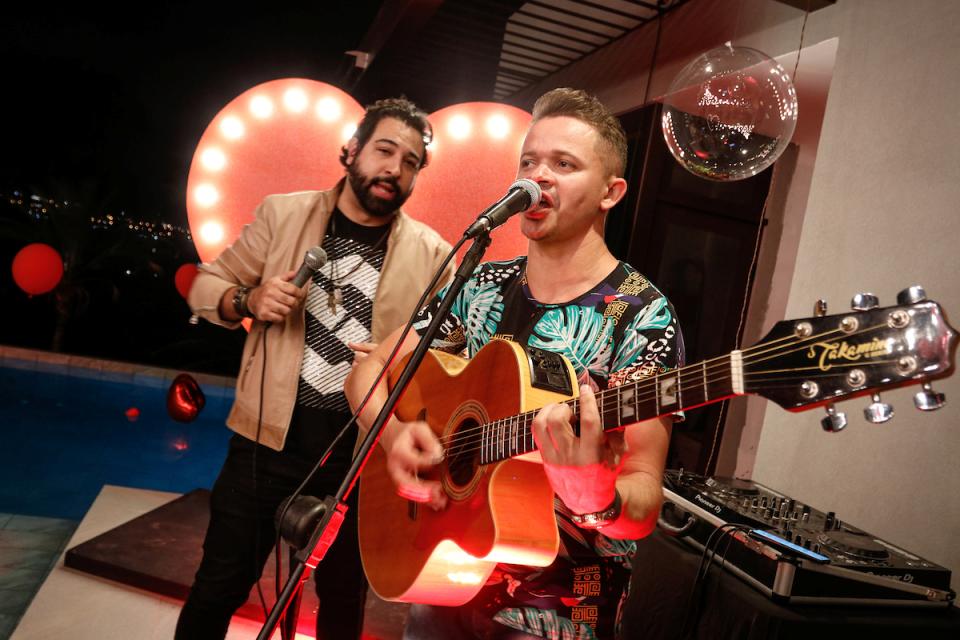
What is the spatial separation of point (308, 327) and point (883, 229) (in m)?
2.57

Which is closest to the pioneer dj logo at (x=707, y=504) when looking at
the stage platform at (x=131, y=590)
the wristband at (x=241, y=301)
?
the stage platform at (x=131, y=590)

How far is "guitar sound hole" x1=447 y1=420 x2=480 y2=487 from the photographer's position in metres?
1.53

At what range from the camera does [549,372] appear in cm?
143

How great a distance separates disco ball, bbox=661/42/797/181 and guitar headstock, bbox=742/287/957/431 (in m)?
1.82

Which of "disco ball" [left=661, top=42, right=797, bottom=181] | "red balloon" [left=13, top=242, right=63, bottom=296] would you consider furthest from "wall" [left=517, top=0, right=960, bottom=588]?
"red balloon" [left=13, top=242, right=63, bottom=296]

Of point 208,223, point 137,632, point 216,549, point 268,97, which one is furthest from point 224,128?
point 137,632

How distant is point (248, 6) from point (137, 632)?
10654 mm

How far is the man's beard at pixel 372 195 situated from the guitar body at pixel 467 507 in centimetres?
89

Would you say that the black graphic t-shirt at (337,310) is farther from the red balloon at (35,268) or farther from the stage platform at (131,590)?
the red balloon at (35,268)

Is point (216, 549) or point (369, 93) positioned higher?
point (369, 93)

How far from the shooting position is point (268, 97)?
134 inches

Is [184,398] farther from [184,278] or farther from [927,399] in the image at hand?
[927,399]

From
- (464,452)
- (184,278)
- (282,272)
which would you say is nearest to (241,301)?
(282,272)

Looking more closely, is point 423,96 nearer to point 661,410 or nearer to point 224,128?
point 224,128
